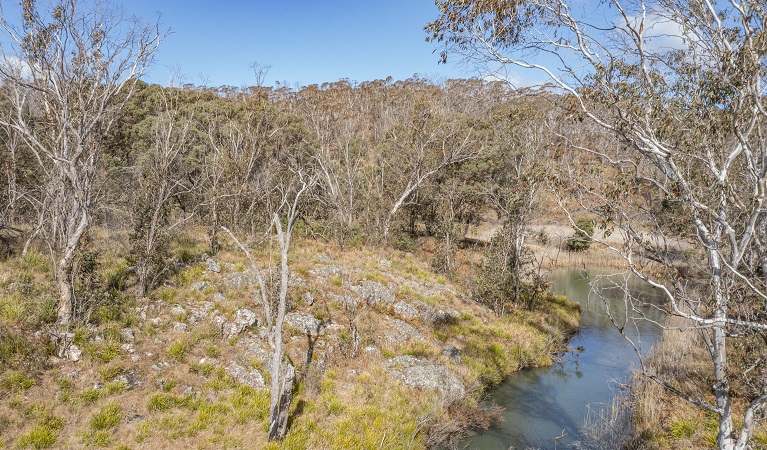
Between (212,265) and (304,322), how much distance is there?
4.64 m

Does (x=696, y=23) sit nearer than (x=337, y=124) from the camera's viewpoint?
Yes

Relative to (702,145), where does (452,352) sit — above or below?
below

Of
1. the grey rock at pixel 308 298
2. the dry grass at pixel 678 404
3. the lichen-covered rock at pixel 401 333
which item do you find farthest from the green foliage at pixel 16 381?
the dry grass at pixel 678 404

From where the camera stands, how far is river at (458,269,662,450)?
12.0 m

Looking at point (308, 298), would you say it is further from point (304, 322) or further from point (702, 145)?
point (702, 145)

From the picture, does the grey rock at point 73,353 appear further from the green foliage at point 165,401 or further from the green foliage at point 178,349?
the green foliage at point 165,401

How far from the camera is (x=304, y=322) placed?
14.4 meters

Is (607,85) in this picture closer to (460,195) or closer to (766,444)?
(766,444)

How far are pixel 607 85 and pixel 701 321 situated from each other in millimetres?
4645

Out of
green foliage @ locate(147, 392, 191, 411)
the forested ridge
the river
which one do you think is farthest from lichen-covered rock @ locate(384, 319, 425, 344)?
green foliage @ locate(147, 392, 191, 411)

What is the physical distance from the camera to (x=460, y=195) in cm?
3114

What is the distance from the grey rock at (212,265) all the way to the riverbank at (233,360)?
48mm

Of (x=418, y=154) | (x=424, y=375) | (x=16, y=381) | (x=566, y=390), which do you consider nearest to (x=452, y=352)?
(x=424, y=375)

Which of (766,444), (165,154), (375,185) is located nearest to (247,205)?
(165,154)
